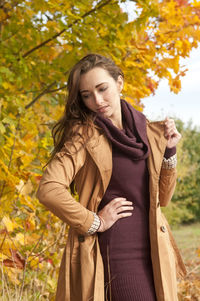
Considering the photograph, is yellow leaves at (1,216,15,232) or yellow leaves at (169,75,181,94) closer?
yellow leaves at (1,216,15,232)

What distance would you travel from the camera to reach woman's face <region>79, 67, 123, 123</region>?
192 cm

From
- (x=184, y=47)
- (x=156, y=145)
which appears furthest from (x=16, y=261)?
(x=184, y=47)

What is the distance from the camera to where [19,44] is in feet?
11.6

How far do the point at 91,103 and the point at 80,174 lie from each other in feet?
1.17

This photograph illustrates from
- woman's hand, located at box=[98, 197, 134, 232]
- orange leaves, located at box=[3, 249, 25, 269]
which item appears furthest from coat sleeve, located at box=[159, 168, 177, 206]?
orange leaves, located at box=[3, 249, 25, 269]

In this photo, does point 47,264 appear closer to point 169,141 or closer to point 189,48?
Answer: point 169,141

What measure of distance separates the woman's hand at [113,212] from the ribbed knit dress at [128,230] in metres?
0.04

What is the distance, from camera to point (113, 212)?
1.78 m

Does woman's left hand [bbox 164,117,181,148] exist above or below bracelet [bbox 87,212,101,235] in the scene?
above

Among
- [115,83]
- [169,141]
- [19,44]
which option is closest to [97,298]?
[169,141]

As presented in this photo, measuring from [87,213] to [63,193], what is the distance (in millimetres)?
156

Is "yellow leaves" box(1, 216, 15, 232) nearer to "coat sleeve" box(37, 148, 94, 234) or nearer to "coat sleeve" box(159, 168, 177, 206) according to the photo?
"coat sleeve" box(37, 148, 94, 234)

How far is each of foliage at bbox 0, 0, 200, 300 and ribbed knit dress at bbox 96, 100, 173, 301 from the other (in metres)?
0.95

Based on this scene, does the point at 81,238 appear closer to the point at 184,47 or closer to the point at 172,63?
the point at 172,63
